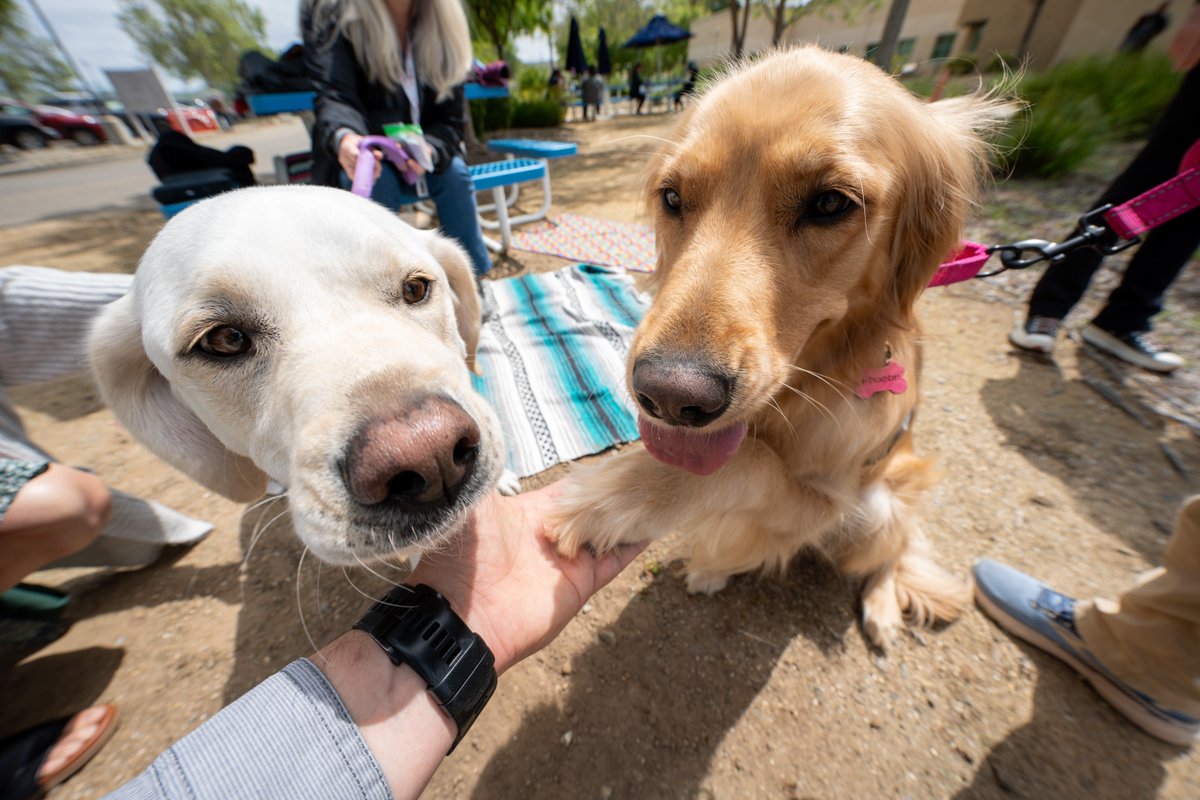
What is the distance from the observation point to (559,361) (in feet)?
12.7

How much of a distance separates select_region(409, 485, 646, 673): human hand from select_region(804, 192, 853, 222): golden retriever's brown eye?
142cm

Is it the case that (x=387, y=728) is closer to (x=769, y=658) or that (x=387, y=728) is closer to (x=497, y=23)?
(x=769, y=658)

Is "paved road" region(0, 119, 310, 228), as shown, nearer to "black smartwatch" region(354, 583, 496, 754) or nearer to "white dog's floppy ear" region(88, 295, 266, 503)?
"white dog's floppy ear" region(88, 295, 266, 503)

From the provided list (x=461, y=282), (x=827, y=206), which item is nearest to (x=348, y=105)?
(x=461, y=282)

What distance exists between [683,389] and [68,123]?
4173 centimetres

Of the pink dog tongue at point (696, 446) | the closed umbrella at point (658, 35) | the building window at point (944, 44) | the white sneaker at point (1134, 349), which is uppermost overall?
the closed umbrella at point (658, 35)

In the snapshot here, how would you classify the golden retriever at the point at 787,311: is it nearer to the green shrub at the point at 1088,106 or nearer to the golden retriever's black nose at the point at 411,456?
the golden retriever's black nose at the point at 411,456

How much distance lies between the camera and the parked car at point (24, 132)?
2334 centimetres

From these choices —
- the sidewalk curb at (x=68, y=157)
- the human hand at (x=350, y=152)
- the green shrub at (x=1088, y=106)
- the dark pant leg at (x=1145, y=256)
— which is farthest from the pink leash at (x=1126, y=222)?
the sidewalk curb at (x=68, y=157)

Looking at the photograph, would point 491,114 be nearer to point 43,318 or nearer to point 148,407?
point 43,318

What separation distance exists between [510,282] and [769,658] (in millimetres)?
4280

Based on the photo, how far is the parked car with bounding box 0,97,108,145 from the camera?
25188 mm

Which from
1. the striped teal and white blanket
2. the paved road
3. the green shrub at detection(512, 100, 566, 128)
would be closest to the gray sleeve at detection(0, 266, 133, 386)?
the striped teal and white blanket

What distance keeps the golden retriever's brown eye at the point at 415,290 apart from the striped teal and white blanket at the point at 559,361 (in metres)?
1.44
